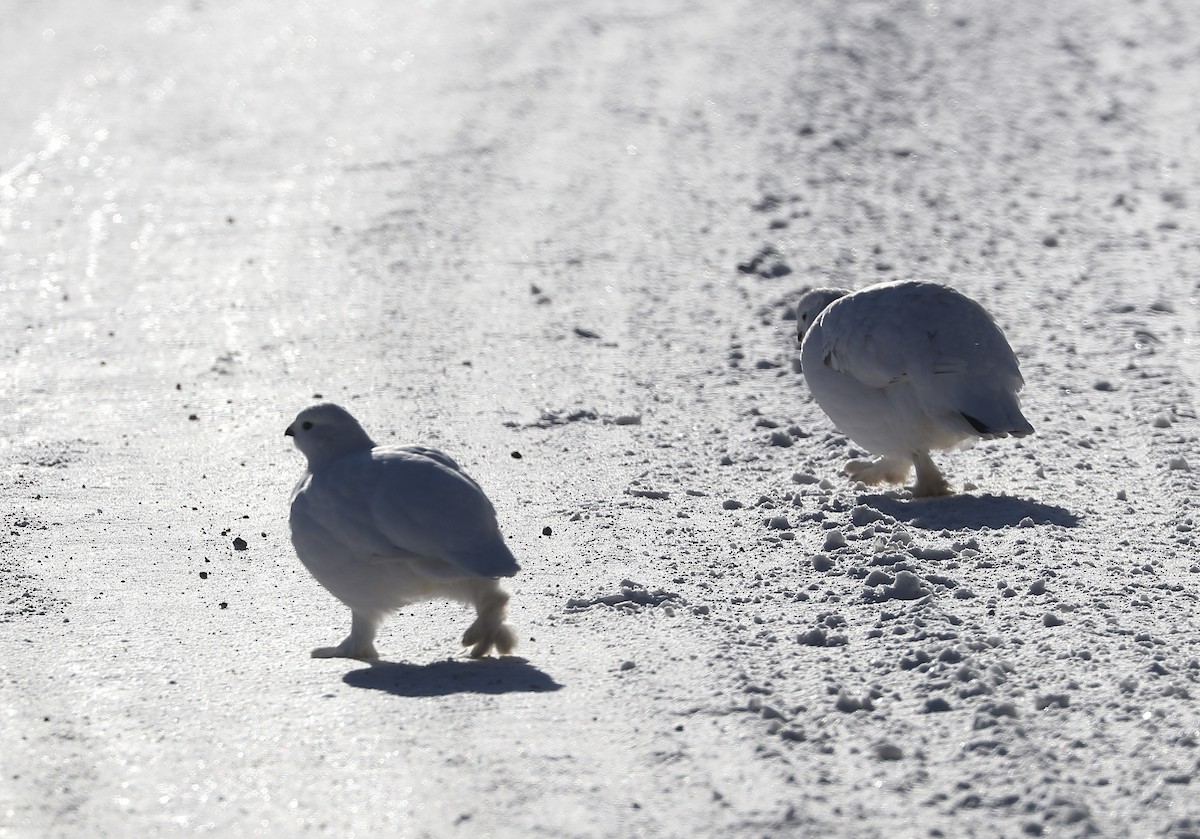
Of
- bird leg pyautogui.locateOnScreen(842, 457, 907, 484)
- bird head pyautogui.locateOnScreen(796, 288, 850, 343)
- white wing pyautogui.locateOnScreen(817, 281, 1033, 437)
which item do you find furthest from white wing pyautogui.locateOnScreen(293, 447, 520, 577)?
bird head pyautogui.locateOnScreen(796, 288, 850, 343)

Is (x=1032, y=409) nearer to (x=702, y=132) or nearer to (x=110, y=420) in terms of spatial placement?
(x=110, y=420)

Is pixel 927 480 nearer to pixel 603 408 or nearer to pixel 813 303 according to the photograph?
pixel 813 303

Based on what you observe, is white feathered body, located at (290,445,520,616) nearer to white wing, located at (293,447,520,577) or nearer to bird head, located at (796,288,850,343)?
white wing, located at (293,447,520,577)

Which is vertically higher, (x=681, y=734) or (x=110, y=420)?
(x=681, y=734)

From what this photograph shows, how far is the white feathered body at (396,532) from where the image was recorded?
A: 528cm

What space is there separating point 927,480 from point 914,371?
1.67 ft

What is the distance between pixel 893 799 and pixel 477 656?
66.2 inches

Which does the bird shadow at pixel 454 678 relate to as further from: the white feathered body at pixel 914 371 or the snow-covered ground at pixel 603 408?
the white feathered body at pixel 914 371

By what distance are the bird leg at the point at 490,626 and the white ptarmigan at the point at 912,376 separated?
2.49 m

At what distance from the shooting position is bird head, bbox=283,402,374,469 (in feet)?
18.8

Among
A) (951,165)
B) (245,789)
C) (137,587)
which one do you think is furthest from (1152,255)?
(245,789)

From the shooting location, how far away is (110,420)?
862 cm

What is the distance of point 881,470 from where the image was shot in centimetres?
741

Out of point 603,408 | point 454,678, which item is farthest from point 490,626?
point 603,408
